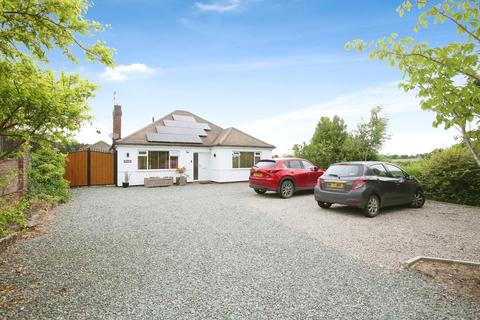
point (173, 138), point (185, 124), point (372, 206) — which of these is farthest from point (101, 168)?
point (372, 206)

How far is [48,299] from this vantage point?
2.93 metres

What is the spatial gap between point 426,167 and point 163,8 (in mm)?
13026

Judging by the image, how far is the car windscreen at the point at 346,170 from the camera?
754 cm

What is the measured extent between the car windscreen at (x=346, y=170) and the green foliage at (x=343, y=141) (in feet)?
31.8

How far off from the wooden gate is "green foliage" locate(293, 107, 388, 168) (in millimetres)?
14497

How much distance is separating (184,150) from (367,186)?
14.2 metres

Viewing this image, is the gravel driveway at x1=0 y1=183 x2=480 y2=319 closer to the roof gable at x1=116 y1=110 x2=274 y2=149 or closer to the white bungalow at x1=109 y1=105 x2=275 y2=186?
the white bungalow at x1=109 y1=105 x2=275 y2=186

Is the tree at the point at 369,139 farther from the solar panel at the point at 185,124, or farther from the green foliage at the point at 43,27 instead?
the green foliage at the point at 43,27

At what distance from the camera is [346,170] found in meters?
7.81

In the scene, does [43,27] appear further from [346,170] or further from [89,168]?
[89,168]

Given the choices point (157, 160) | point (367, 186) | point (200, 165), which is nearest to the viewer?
point (367, 186)

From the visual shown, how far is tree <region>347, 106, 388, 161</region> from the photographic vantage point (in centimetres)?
1669

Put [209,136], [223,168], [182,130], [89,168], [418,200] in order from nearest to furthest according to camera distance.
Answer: [418,200] < [89,168] < [223,168] < [182,130] < [209,136]

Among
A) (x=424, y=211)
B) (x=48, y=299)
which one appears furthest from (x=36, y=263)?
(x=424, y=211)
